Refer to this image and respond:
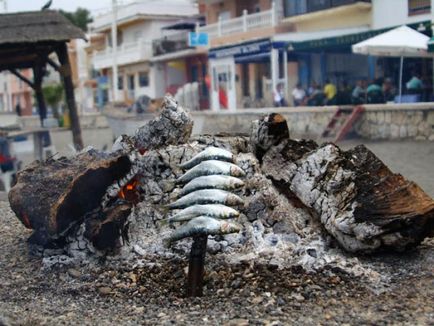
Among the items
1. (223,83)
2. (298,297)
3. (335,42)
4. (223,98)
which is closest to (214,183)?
(298,297)

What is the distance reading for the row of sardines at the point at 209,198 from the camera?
198 inches

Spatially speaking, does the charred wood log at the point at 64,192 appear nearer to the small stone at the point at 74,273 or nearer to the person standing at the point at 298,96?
the small stone at the point at 74,273

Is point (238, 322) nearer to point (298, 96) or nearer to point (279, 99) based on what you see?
point (279, 99)

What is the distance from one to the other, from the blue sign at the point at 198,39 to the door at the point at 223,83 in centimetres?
175

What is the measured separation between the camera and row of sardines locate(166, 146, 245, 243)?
16.5ft

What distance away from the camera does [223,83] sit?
96.5 feet

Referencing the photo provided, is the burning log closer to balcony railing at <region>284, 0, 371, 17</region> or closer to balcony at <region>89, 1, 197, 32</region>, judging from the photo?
balcony railing at <region>284, 0, 371, 17</region>

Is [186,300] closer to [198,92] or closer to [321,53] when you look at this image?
[321,53]

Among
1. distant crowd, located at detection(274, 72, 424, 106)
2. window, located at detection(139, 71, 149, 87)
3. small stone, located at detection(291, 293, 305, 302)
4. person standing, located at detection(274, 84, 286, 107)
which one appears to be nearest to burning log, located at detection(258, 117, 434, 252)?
small stone, located at detection(291, 293, 305, 302)

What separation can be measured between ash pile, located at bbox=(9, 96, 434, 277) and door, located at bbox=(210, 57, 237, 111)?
20.9m

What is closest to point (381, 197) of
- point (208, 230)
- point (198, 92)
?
point (208, 230)

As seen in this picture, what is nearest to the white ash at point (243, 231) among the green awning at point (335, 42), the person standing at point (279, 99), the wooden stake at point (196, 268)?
the wooden stake at point (196, 268)

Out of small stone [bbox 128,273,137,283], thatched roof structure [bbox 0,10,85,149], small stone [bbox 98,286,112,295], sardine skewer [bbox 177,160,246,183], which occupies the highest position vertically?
thatched roof structure [bbox 0,10,85,149]

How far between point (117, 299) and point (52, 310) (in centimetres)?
51
